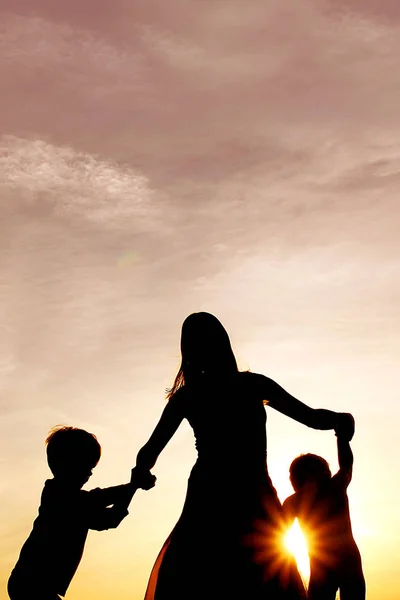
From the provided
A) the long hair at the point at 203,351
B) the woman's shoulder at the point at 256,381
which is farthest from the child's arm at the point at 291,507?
the long hair at the point at 203,351

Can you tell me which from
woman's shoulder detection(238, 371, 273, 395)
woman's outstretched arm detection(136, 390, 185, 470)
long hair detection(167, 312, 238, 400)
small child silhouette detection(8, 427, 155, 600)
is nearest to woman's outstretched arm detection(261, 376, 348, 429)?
woman's shoulder detection(238, 371, 273, 395)

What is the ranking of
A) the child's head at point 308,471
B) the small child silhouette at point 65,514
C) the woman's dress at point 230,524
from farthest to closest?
the child's head at point 308,471
the small child silhouette at point 65,514
the woman's dress at point 230,524

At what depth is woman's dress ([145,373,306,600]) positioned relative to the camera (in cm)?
485

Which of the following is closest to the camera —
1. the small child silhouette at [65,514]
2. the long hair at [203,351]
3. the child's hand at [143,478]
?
the long hair at [203,351]

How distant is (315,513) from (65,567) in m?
2.04

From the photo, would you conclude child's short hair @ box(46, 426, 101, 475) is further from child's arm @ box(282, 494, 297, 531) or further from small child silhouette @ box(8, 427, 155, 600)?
child's arm @ box(282, 494, 297, 531)

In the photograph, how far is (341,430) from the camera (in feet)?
18.2

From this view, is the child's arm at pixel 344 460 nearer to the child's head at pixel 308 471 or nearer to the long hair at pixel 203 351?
the child's head at pixel 308 471

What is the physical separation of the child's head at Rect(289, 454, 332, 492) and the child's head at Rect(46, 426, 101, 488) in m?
1.80

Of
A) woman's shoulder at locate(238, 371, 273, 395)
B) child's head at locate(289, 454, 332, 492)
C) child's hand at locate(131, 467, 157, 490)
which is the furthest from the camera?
child's head at locate(289, 454, 332, 492)

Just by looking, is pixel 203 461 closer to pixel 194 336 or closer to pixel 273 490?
pixel 273 490

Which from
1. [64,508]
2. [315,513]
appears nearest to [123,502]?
[64,508]

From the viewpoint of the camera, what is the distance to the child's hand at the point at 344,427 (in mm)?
5535

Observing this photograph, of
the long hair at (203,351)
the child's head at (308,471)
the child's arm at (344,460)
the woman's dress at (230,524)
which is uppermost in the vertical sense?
the long hair at (203,351)
